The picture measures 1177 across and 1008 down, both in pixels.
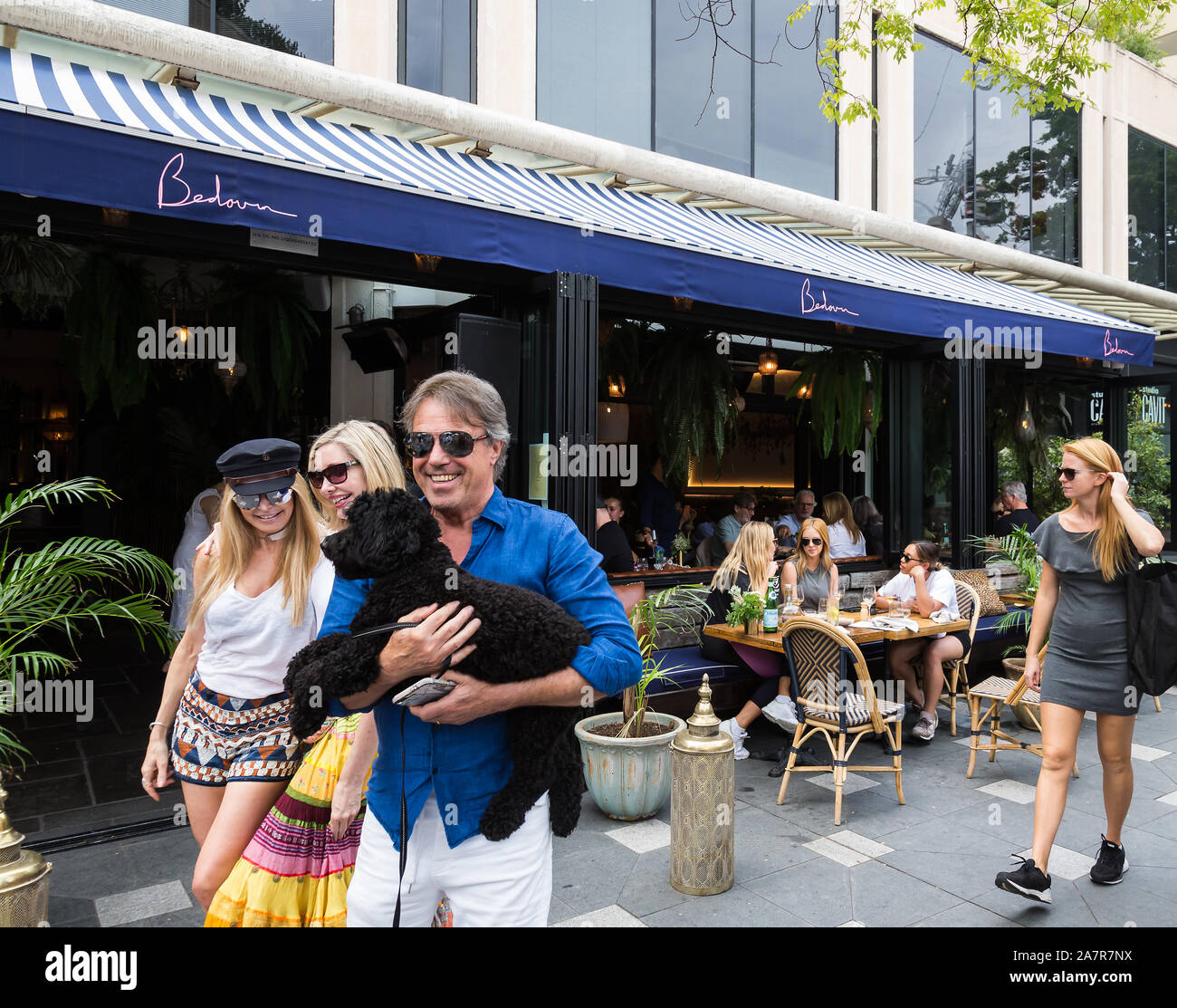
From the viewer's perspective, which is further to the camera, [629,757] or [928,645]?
[928,645]

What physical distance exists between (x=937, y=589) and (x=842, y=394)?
119 inches

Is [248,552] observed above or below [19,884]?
above

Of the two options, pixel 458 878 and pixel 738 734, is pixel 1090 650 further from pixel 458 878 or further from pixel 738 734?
pixel 458 878

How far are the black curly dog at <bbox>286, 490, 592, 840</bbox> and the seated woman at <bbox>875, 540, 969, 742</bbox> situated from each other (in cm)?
502

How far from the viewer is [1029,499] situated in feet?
41.2

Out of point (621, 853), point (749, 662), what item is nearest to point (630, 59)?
point (749, 662)

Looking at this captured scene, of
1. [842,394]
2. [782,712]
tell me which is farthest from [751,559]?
[842,394]

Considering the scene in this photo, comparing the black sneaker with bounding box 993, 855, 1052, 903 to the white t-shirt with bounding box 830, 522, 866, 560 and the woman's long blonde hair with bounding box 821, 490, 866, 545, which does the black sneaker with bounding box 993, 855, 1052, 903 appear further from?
the woman's long blonde hair with bounding box 821, 490, 866, 545

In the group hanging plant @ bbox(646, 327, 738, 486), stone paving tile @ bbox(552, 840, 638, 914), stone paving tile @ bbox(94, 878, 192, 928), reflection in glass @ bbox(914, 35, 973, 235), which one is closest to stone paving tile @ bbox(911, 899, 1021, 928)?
stone paving tile @ bbox(552, 840, 638, 914)

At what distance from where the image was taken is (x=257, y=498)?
259 centimetres

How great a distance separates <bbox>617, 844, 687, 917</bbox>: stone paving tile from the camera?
138 inches

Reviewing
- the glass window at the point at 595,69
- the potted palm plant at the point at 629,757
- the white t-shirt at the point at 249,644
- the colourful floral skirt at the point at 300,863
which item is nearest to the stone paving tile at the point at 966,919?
the potted palm plant at the point at 629,757

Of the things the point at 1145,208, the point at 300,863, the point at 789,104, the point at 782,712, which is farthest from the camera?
the point at 1145,208
